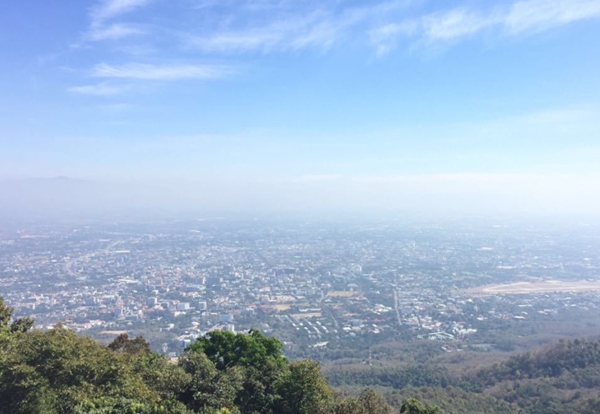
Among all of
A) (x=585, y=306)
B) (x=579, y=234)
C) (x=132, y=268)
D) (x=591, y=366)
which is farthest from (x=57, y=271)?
(x=579, y=234)

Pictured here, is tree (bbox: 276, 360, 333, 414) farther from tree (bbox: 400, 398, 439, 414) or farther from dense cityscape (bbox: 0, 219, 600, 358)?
dense cityscape (bbox: 0, 219, 600, 358)

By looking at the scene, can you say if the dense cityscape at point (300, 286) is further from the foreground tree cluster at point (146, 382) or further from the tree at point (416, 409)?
the tree at point (416, 409)

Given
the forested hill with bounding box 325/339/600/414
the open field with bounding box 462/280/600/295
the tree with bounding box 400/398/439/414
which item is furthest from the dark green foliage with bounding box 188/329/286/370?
the open field with bounding box 462/280/600/295

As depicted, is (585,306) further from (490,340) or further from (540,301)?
(490,340)

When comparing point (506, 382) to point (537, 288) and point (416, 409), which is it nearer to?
point (416, 409)

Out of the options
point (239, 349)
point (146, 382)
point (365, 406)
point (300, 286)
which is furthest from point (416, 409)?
point (300, 286)

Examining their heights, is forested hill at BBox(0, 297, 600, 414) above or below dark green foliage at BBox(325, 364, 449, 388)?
above
